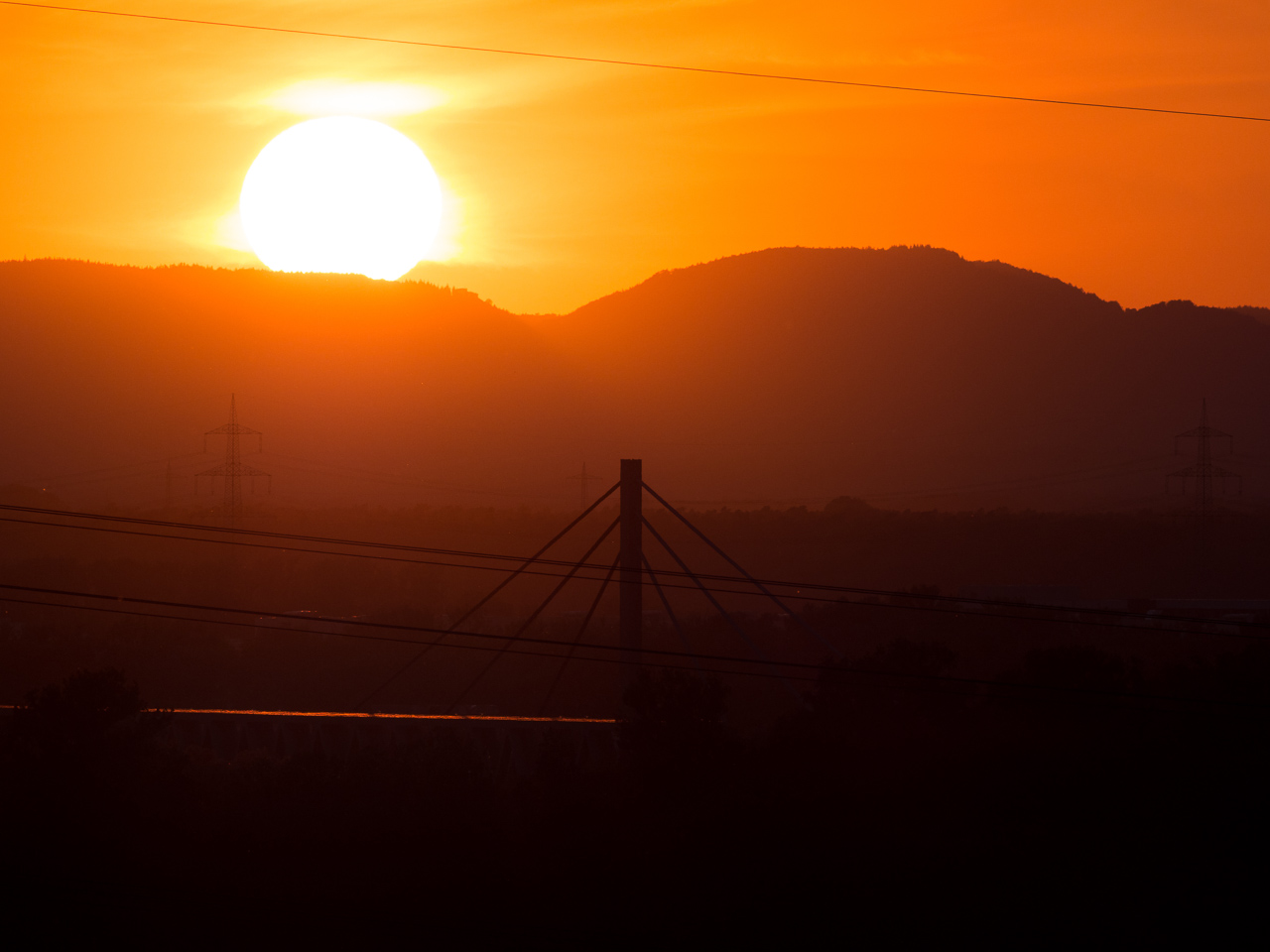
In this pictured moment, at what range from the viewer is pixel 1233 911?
22281 millimetres

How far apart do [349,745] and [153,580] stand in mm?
45224

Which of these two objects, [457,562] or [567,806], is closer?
[567,806]

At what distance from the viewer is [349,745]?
36469 millimetres

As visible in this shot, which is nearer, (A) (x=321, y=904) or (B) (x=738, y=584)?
(A) (x=321, y=904)

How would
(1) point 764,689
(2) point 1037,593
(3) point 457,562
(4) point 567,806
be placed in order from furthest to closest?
(3) point 457,562 → (2) point 1037,593 → (1) point 764,689 → (4) point 567,806

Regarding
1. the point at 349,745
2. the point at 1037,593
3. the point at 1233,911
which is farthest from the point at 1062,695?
the point at 1037,593

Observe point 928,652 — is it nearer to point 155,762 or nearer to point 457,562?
point 155,762

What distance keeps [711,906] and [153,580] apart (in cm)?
6274

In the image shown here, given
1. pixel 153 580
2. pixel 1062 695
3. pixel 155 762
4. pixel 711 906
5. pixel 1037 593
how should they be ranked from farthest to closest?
pixel 153 580, pixel 1037 593, pixel 1062 695, pixel 155 762, pixel 711 906

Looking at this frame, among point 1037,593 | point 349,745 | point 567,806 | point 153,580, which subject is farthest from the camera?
point 153,580

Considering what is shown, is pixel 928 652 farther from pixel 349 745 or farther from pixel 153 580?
pixel 153 580

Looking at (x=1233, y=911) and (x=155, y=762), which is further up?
(x=155, y=762)

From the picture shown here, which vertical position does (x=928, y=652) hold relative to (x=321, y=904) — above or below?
above

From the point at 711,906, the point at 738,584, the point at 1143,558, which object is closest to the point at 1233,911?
the point at 711,906
